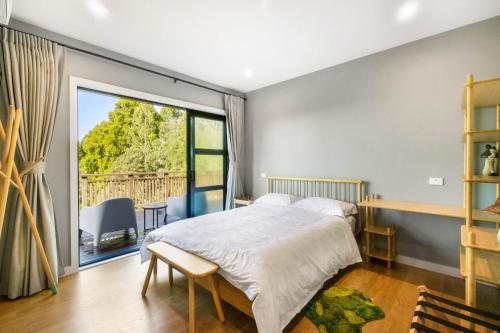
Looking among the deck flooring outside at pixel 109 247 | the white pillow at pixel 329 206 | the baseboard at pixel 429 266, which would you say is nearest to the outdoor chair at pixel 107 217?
the deck flooring outside at pixel 109 247

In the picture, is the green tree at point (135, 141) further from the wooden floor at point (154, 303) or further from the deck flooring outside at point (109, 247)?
the wooden floor at point (154, 303)

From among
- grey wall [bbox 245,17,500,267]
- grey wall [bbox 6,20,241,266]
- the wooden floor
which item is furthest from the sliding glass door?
the wooden floor

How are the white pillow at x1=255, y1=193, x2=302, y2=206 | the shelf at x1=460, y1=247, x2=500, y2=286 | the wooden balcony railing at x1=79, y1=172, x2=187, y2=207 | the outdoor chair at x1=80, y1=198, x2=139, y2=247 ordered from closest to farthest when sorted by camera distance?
the shelf at x1=460, y1=247, x2=500, y2=286, the outdoor chair at x1=80, y1=198, x2=139, y2=247, the white pillow at x1=255, y1=193, x2=302, y2=206, the wooden balcony railing at x1=79, y1=172, x2=187, y2=207

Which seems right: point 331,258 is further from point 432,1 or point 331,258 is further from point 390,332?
point 432,1

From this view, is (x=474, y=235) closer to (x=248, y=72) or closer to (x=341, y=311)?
(x=341, y=311)

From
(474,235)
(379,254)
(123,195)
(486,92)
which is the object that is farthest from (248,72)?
(123,195)

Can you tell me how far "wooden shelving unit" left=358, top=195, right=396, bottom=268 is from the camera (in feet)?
8.95

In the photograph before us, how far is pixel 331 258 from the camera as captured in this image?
227 cm

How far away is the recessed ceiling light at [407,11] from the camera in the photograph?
2096 millimetres

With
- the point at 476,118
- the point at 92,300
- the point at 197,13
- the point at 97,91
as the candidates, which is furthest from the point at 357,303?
the point at 97,91

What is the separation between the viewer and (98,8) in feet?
7.02

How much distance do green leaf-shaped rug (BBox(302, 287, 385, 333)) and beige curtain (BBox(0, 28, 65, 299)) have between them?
2586 millimetres

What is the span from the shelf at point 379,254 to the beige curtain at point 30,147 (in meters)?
3.52

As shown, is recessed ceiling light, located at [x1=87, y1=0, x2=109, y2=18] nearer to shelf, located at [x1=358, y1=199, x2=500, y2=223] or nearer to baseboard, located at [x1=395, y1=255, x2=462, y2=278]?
shelf, located at [x1=358, y1=199, x2=500, y2=223]
